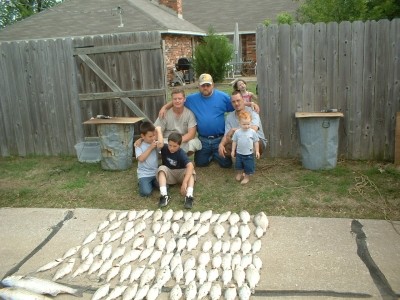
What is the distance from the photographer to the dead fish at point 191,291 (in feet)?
10.3

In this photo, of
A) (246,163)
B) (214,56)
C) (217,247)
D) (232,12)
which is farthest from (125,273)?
(232,12)

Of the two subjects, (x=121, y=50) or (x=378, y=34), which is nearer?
(x=378, y=34)

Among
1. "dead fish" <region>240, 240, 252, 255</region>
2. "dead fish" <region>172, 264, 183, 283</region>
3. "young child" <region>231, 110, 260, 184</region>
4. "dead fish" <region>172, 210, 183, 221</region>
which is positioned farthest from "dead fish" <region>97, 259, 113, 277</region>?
"young child" <region>231, 110, 260, 184</region>

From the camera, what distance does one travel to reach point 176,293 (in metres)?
3.17

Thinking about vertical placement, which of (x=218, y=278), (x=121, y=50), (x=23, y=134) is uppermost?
(x=121, y=50)

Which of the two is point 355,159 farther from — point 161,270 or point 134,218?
point 161,270

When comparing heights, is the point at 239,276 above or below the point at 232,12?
below

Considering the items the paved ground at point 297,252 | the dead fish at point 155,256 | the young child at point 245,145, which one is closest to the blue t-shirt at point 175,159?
the young child at point 245,145

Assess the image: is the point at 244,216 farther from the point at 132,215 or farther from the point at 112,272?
the point at 112,272

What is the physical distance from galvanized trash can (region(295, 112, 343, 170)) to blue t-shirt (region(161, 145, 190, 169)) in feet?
5.96

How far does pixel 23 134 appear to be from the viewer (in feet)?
25.2

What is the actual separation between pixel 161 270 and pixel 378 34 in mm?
4736

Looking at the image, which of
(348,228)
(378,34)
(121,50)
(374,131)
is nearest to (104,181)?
(121,50)

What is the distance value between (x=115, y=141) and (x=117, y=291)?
3.49m
